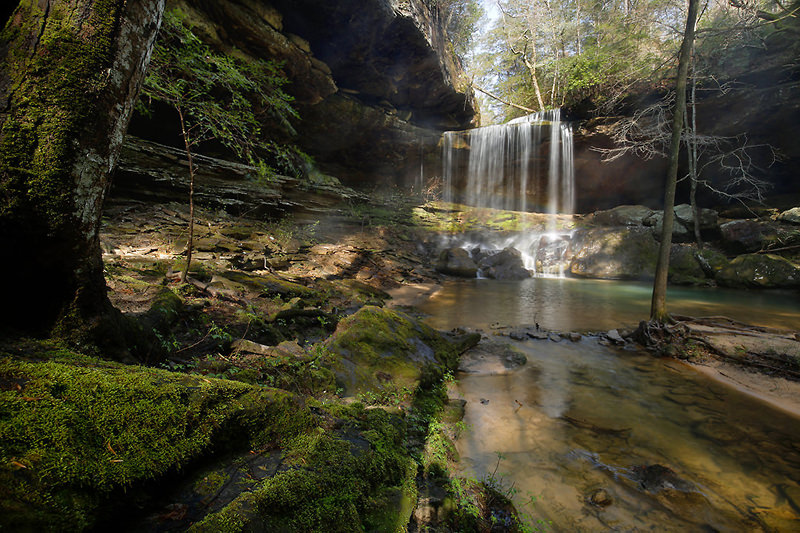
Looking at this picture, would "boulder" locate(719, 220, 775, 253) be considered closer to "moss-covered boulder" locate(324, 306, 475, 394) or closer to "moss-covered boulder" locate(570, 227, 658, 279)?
"moss-covered boulder" locate(570, 227, 658, 279)

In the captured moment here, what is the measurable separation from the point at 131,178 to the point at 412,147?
13.7 m

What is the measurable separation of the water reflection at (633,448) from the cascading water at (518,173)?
12.8 m

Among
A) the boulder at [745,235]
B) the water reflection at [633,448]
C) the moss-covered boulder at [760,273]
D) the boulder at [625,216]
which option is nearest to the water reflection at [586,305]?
the moss-covered boulder at [760,273]

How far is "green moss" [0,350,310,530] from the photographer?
2.64ft

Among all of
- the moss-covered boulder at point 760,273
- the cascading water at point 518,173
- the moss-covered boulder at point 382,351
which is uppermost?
the cascading water at point 518,173

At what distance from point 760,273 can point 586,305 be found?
6859 millimetres

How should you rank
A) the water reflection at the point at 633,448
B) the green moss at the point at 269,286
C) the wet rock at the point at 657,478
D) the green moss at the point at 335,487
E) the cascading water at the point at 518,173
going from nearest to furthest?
1. the green moss at the point at 335,487
2. the water reflection at the point at 633,448
3. the wet rock at the point at 657,478
4. the green moss at the point at 269,286
5. the cascading water at the point at 518,173

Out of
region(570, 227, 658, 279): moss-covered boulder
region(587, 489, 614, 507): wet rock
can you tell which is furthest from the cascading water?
region(587, 489, 614, 507): wet rock

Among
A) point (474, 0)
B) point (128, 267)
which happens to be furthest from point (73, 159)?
point (474, 0)

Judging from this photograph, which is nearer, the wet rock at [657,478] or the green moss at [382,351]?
the wet rock at [657,478]

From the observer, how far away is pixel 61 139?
1657 mm

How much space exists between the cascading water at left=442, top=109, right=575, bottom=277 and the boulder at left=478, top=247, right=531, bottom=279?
1804mm

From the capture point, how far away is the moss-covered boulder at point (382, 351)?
10.6ft

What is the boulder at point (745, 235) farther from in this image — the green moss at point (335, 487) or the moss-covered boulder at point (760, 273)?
the green moss at point (335, 487)
